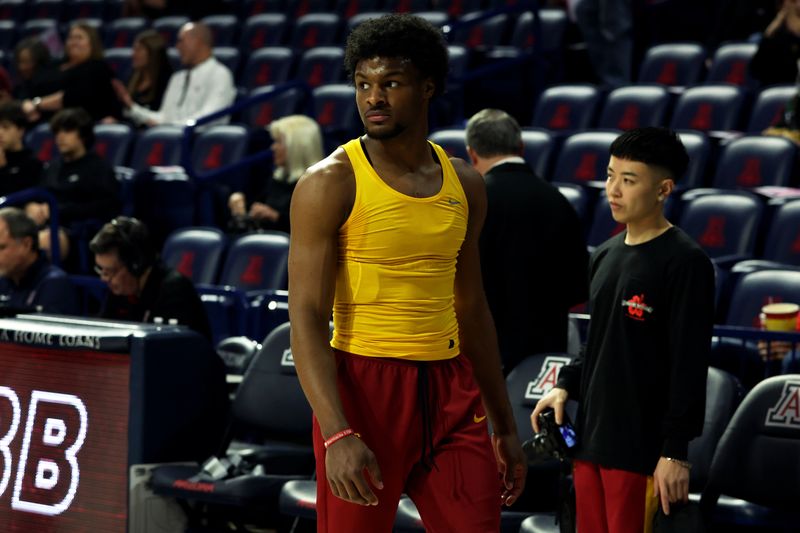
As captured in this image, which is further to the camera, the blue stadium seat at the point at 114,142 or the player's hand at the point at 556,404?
the blue stadium seat at the point at 114,142

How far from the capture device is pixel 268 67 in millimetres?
11289

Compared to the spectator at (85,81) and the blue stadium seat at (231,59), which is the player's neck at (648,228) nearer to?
the spectator at (85,81)

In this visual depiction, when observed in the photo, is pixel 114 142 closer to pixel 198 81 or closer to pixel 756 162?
pixel 198 81

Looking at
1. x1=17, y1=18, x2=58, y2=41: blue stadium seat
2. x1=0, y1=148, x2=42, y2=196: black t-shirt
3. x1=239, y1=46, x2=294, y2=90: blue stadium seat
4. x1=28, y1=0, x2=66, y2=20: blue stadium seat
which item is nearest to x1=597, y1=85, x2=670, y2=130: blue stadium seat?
x1=239, y1=46, x2=294, y2=90: blue stadium seat

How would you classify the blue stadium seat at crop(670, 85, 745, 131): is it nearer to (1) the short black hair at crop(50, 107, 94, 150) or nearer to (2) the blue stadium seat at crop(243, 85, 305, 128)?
(2) the blue stadium seat at crop(243, 85, 305, 128)

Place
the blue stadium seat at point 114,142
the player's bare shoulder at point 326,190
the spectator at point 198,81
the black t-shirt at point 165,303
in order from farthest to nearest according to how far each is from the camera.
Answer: the spectator at point 198,81
the blue stadium seat at point 114,142
the black t-shirt at point 165,303
the player's bare shoulder at point 326,190

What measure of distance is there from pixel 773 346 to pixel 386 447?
96.8 inches

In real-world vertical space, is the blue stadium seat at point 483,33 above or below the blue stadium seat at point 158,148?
above

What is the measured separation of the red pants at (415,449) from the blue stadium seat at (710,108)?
5.69 meters

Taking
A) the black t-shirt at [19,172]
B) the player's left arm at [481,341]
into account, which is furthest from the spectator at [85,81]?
the player's left arm at [481,341]

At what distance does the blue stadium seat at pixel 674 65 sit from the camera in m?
9.52

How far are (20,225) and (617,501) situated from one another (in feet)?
13.1

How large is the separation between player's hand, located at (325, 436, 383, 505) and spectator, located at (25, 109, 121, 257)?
20.0 ft

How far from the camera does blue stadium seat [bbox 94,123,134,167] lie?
10352 mm
